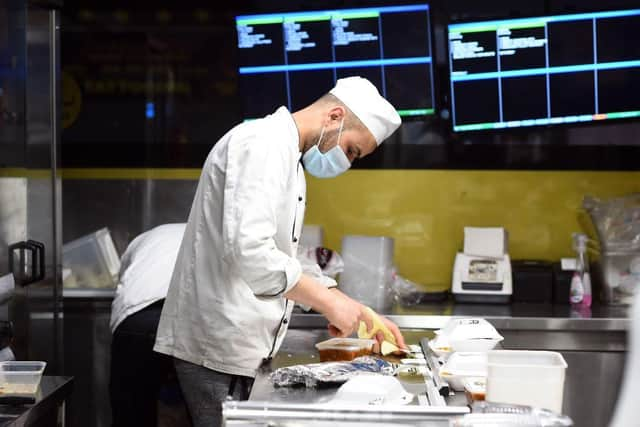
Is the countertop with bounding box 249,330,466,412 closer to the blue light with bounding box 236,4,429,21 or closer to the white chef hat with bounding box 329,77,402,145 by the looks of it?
the white chef hat with bounding box 329,77,402,145

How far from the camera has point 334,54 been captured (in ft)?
14.4

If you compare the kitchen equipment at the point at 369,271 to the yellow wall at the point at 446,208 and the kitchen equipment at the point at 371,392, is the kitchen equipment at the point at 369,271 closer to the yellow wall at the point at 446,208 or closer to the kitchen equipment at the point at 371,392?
the yellow wall at the point at 446,208

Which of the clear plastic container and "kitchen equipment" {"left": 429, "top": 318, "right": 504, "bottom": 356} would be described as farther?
the clear plastic container

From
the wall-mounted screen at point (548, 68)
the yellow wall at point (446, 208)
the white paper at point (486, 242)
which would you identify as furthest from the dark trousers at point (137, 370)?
the wall-mounted screen at point (548, 68)

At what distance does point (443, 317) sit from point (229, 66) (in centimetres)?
165

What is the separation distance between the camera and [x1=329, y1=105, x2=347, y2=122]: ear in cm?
304

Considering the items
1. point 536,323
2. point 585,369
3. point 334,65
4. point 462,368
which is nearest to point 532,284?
point 536,323

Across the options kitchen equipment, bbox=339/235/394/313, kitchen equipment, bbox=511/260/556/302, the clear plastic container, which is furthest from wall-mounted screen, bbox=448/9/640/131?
the clear plastic container

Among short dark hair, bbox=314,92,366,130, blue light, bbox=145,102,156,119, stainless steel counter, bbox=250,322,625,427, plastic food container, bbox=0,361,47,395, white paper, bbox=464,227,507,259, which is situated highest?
blue light, bbox=145,102,156,119

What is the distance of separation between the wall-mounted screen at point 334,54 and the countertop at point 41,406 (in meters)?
1.78

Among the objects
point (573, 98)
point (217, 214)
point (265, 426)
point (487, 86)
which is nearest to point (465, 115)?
point (487, 86)

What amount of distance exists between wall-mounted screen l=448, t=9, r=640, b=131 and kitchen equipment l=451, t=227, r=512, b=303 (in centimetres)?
52

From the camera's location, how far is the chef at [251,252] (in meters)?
2.68

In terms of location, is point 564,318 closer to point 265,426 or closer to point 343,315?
point 343,315
